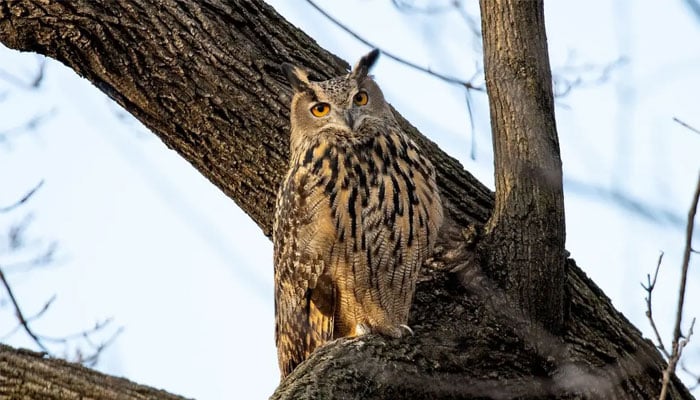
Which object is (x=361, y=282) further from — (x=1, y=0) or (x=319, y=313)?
(x=1, y=0)

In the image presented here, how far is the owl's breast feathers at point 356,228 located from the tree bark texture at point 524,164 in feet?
1.01

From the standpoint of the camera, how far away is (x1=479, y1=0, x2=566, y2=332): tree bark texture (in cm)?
319

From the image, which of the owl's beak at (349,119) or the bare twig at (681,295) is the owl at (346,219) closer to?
the owl's beak at (349,119)

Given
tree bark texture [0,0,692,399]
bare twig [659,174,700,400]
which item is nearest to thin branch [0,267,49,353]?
tree bark texture [0,0,692,399]

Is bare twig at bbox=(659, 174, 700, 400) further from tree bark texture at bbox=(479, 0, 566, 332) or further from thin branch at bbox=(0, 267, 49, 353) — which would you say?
thin branch at bbox=(0, 267, 49, 353)

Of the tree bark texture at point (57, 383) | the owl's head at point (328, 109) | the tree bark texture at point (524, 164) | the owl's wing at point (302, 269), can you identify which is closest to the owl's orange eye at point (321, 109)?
the owl's head at point (328, 109)

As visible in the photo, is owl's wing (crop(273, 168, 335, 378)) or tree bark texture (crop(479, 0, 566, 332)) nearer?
tree bark texture (crop(479, 0, 566, 332))

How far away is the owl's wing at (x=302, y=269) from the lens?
3.52 m

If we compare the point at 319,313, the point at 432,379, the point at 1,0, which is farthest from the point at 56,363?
the point at 1,0

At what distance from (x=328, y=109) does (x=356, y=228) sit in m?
0.54

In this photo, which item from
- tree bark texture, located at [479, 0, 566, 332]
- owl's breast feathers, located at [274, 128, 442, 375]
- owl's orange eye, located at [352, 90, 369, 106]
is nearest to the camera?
tree bark texture, located at [479, 0, 566, 332]

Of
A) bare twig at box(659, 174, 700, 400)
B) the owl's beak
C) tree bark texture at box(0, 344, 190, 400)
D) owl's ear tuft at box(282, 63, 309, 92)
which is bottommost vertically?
bare twig at box(659, 174, 700, 400)

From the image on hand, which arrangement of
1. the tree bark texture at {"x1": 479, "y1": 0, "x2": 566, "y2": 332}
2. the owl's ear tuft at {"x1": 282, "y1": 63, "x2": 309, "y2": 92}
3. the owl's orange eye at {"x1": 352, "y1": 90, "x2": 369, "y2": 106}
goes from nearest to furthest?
1. the tree bark texture at {"x1": 479, "y1": 0, "x2": 566, "y2": 332}
2. the owl's ear tuft at {"x1": 282, "y1": 63, "x2": 309, "y2": 92}
3. the owl's orange eye at {"x1": 352, "y1": 90, "x2": 369, "y2": 106}

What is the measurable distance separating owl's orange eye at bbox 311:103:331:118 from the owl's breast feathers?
0.32ft
